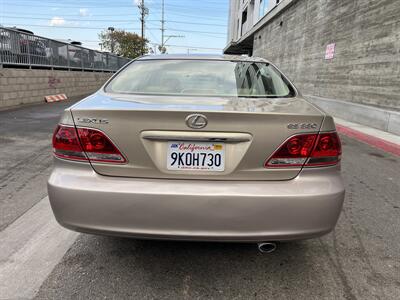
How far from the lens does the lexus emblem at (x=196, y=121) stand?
208cm

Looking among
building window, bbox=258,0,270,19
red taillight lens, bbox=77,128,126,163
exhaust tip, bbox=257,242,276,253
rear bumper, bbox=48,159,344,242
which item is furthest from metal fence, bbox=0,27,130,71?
building window, bbox=258,0,270,19

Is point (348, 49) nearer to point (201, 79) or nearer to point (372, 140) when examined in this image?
point (372, 140)

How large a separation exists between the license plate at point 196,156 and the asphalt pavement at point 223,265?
0.83 m

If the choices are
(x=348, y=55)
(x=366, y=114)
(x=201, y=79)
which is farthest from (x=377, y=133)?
(x=201, y=79)

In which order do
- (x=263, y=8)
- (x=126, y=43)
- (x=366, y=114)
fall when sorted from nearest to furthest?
(x=366, y=114), (x=263, y=8), (x=126, y=43)

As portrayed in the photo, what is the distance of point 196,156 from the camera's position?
83.4 inches

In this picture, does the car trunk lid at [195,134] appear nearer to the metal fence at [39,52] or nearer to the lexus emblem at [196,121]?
the lexus emblem at [196,121]

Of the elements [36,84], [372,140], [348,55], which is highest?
[348,55]

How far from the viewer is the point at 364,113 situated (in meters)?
10.2

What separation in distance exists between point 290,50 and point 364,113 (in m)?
10.7

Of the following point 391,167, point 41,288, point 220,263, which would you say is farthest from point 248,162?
point 391,167

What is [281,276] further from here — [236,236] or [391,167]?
[391,167]

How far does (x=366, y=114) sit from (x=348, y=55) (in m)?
Result: 2.67

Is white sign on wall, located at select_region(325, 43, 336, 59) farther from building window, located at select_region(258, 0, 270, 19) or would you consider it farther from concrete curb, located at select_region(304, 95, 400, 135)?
building window, located at select_region(258, 0, 270, 19)
